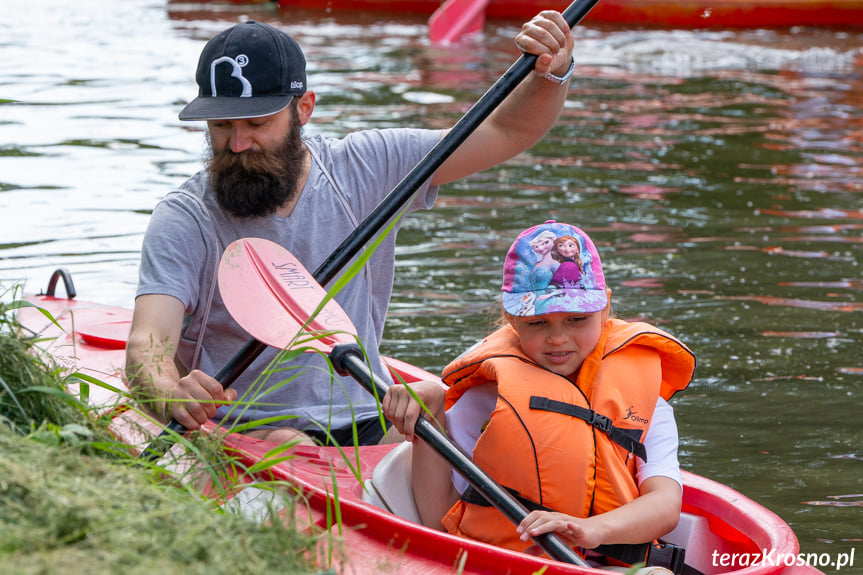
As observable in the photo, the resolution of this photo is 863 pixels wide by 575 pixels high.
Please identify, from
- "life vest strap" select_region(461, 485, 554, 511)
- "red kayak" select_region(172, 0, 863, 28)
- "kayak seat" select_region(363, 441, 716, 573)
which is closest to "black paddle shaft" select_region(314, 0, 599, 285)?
"kayak seat" select_region(363, 441, 716, 573)

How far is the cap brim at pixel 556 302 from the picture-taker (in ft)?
7.04

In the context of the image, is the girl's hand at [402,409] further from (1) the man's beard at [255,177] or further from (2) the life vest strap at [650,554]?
(1) the man's beard at [255,177]

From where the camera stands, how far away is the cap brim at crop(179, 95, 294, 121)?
2475 millimetres

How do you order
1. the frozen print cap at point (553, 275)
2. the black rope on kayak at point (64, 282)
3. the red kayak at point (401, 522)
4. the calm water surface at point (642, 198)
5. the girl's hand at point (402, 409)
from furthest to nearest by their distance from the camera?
the black rope on kayak at point (64, 282) < the calm water surface at point (642, 198) < the frozen print cap at point (553, 275) < the girl's hand at point (402, 409) < the red kayak at point (401, 522)

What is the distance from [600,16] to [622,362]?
520 inches

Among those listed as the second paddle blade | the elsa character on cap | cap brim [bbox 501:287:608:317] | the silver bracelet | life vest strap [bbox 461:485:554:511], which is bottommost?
life vest strap [bbox 461:485:554:511]

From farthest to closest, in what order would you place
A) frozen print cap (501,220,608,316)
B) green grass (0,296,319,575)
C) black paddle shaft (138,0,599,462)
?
1. black paddle shaft (138,0,599,462)
2. frozen print cap (501,220,608,316)
3. green grass (0,296,319,575)

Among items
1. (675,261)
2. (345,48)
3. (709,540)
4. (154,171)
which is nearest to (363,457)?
(709,540)

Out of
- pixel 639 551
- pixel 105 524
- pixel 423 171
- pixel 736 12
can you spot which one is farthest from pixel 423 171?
pixel 736 12

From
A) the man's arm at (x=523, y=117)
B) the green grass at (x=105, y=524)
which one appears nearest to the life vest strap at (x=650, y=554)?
the green grass at (x=105, y=524)

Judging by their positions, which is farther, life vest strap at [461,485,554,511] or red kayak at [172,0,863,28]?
red kayak at [172,0,863,28]

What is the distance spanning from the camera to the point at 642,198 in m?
6.43

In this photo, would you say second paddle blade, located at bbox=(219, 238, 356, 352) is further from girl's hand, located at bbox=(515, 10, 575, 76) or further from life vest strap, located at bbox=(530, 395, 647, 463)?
girl's hand, located at bbox=(515, 10, 575, 76)

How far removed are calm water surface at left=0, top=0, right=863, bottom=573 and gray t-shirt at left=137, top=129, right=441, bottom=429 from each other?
0.50m
